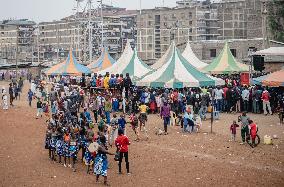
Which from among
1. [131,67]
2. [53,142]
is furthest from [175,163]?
[131,67]

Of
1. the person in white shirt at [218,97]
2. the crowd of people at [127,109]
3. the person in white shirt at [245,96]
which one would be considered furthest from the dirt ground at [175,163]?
the person in white shirt at [245,96]

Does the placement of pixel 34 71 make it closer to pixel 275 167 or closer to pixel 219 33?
pixel 219 33

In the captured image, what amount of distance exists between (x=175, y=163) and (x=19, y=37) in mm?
103309

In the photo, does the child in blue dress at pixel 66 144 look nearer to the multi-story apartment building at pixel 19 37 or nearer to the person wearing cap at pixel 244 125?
the person wearing cap at pixel 244 125

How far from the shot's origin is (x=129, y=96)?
27.1 meters

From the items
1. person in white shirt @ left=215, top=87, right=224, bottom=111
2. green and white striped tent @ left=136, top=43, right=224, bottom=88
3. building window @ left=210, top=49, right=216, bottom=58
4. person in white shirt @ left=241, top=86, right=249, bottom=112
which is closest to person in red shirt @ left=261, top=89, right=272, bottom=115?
person in white shirt @ left=241, top=86, right=249, bottom=112

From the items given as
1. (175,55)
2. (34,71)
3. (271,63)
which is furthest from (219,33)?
(175,55)

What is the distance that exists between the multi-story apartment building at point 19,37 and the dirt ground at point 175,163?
9261cm

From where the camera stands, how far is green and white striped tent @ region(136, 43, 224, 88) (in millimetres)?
25609

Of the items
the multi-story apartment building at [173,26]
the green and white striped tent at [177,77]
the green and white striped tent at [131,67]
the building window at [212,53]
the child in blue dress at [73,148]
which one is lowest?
the child in blue dress at [73,148]

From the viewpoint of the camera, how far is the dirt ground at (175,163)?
45.2ft

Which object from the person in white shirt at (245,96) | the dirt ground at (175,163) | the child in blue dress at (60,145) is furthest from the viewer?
the person in white shirt at (245,96)

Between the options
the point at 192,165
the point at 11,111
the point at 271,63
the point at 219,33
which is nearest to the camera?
the point at 192,165

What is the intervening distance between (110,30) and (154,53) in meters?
15.1
